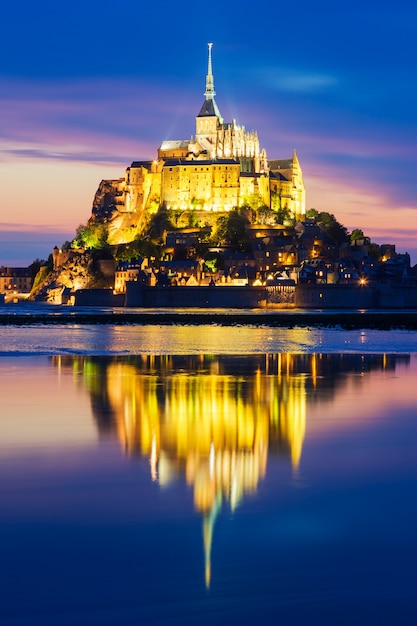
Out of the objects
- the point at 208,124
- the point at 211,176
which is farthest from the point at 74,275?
the point at 208,124

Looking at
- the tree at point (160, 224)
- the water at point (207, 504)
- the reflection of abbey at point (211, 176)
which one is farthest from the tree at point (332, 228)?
the water at point (207, 504)

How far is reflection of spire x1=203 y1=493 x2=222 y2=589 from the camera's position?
7105 mm

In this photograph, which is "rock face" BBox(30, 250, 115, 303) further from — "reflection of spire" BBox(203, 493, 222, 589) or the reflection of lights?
"reflection of spire" BBox(203, 493, 222, 589)

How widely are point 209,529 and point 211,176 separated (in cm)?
10130

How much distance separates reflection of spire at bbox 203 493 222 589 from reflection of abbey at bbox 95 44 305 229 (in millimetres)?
99532

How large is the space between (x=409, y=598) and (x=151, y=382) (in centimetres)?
1479

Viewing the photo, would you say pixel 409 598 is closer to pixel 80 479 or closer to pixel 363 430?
pixel 80 479

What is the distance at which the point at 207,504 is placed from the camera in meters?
8.95

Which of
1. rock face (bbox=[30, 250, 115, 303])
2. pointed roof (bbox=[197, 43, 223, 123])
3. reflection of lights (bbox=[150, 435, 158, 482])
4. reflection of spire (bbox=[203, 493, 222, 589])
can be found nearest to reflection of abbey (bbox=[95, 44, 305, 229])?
pointed roof (bbox=[197, 43, 223, 123])

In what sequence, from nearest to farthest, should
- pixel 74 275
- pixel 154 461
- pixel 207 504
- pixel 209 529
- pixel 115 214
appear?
pixel 209 529 < pixel 207 504 < pixel 154 461 < pixel 74 275 < pixel 115 214

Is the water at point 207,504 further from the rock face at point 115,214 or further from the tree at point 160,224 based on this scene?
the rock face at point 115,214

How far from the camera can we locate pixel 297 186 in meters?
116

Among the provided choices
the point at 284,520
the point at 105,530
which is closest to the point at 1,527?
the point at 105,530

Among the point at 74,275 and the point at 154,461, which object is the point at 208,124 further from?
the point at 154,461
